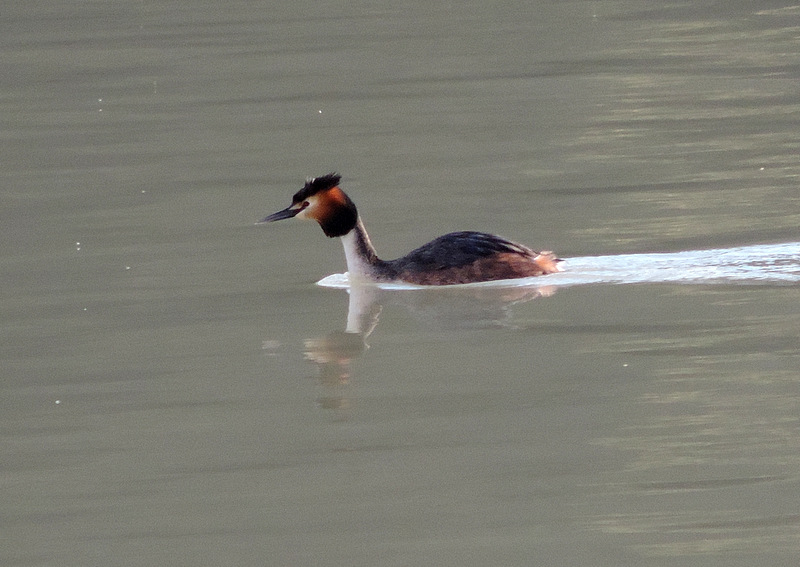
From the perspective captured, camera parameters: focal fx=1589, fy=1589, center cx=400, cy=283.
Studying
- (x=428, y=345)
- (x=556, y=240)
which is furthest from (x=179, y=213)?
(x=428, y=345)

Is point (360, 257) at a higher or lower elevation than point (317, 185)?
lower

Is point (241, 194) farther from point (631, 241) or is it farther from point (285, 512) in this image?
point (285, 512)

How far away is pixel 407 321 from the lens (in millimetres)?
8547

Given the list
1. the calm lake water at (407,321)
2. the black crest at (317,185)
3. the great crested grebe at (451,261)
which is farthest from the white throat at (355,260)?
the black crest at (317,185)

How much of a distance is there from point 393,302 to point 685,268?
5.51ft

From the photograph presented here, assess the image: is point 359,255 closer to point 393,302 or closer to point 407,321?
point 393,302

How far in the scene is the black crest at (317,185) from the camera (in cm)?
974

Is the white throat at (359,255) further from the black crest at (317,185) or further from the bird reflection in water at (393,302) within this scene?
the black crest at (317,185)

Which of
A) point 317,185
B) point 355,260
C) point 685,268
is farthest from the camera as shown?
point 317,185

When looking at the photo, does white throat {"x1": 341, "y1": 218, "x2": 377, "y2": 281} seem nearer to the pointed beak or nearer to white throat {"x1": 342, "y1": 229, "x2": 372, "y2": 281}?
white throat {"x1": 342, "y1": 229, "x2": 372, "y2": 281}

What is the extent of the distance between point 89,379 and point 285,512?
210 cm

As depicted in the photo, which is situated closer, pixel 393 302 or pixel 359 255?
pixel 393 302

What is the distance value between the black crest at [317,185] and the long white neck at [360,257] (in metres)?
0.31

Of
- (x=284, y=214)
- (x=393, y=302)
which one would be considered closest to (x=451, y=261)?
(x=393, y=302)
